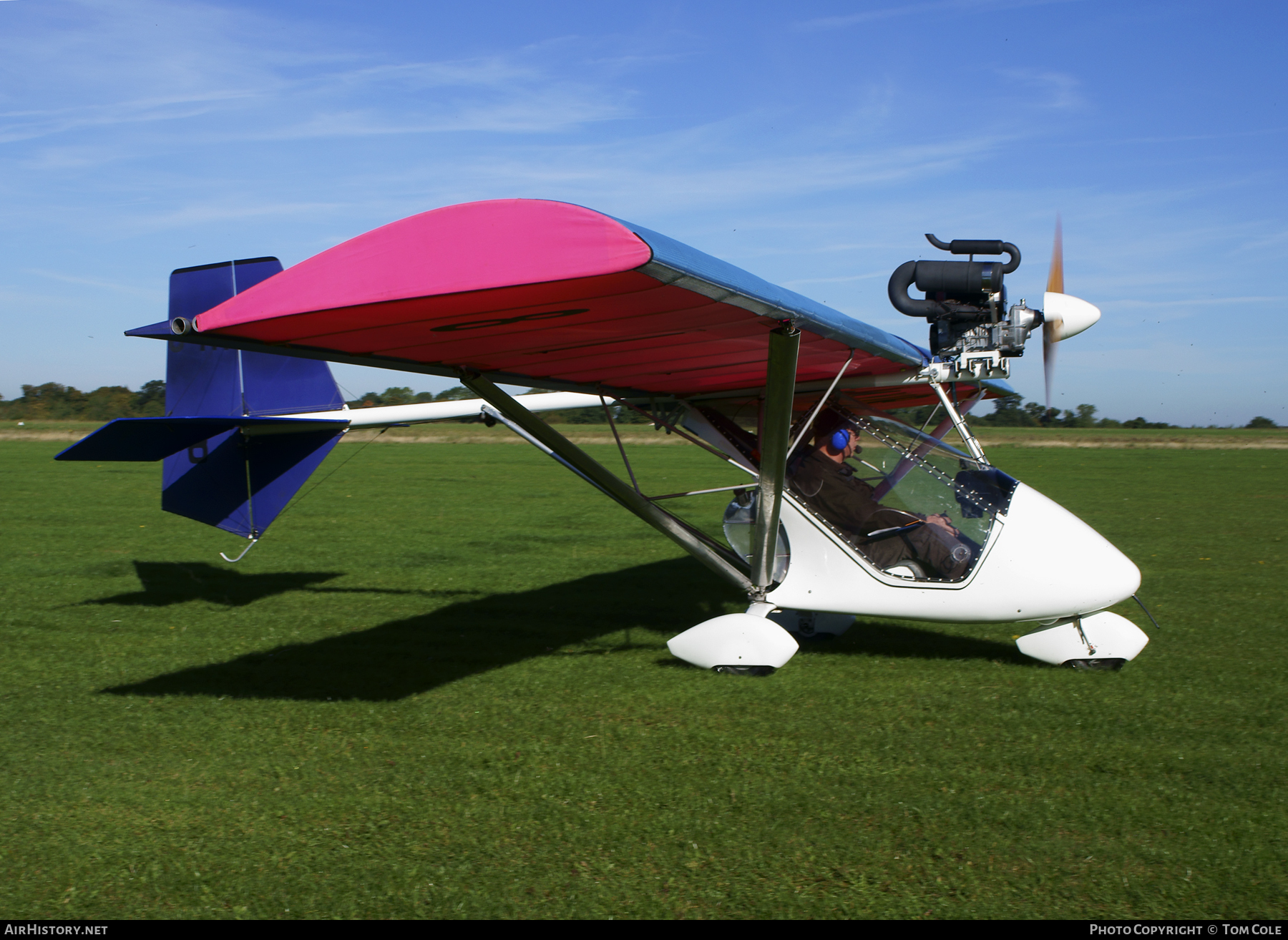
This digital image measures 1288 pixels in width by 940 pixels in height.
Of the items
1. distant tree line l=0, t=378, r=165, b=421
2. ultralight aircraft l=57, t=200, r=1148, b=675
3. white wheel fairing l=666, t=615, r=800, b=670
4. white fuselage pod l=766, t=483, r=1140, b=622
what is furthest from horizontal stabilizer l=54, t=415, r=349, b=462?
distant tree line l=0, t=378, r=165, b=421

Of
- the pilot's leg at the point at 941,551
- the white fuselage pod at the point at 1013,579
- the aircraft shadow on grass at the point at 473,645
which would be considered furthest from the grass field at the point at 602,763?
the pilot's leg at the point at 941,551

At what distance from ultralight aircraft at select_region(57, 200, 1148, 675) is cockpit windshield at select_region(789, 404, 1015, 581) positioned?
0.01 meters

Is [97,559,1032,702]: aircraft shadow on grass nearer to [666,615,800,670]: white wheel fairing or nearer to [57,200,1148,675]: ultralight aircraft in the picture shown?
[666,615,800,670]: white wheel fairing

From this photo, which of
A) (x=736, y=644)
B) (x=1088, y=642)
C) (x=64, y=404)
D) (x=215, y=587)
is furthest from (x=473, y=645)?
(x=64, y=404)

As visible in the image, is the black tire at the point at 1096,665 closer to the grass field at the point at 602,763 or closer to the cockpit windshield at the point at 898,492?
the grass field at the point at 602,763

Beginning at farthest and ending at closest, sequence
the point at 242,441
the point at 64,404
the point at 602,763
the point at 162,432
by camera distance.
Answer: the point at 64,404 → the point at 242,441 → the point at 162,432 → the point at 602,763

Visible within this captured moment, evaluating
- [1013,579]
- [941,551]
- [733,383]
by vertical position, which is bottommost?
[1013,579]

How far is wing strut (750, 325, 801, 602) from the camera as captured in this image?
4.99m

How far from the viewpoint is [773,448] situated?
224 inches

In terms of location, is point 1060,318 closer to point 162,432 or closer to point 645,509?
point 645,509

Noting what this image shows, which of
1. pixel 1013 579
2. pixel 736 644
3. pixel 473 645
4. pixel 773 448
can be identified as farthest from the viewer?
pixel 473 645

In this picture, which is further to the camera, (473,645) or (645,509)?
(473,645)

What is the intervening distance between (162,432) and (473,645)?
3094 millimetres
